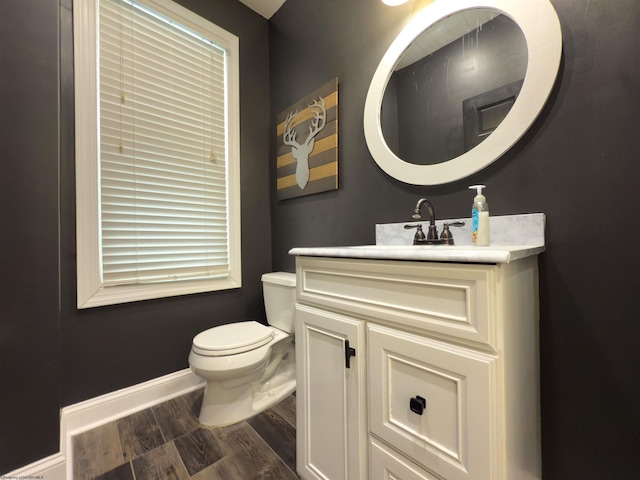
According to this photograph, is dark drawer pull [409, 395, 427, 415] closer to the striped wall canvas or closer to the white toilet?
the white toilet

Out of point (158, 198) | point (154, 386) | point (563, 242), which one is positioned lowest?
point (154, 386)

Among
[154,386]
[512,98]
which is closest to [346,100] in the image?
[512,98]

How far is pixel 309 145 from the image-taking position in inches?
66.0

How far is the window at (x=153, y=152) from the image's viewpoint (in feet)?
4.48

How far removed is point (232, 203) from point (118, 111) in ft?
2.58

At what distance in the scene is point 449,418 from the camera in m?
0.63

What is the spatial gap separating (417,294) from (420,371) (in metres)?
0.20

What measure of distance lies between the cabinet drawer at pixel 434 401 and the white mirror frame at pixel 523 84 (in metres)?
0.70

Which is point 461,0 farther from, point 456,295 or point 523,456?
point 523,456

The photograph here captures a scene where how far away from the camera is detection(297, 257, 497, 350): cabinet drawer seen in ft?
1.89

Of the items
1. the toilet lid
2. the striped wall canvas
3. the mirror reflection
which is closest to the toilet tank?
the toilet lid

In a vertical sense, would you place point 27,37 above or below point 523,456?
above

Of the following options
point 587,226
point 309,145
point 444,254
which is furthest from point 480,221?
point 309,145

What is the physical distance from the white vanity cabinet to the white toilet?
1.57ft
